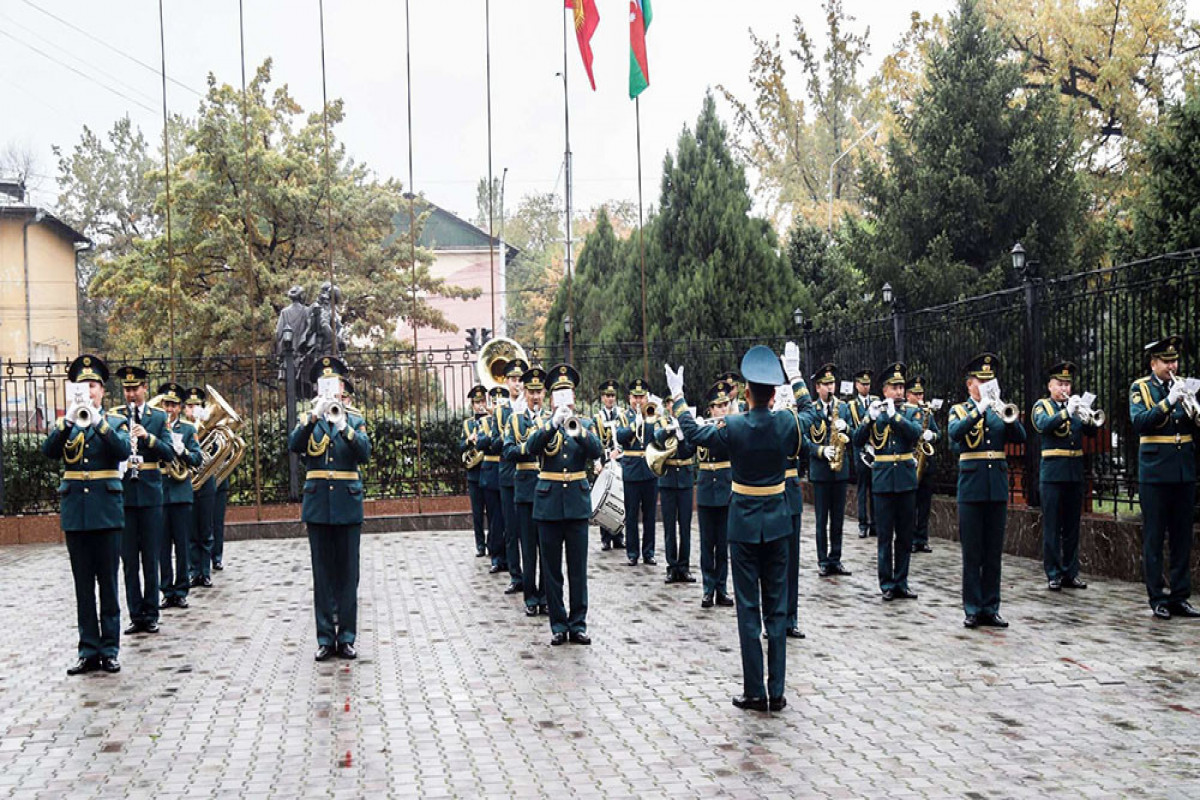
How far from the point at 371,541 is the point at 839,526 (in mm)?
7317

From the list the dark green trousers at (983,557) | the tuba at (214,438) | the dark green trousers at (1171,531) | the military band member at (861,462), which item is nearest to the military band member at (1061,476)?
the dark green trousers at (1171,531)

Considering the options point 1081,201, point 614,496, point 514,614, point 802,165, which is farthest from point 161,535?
point 802,165

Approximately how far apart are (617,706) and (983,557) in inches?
146

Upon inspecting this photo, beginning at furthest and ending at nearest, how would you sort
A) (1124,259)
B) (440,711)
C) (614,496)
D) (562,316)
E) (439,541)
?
(562,316), (439,541), (1124,259), (614,496), (440,711)

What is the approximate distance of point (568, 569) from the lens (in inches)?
359

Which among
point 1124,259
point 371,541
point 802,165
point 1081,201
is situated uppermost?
point 802,165

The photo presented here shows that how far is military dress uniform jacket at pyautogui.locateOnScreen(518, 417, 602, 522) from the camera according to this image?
916 cm

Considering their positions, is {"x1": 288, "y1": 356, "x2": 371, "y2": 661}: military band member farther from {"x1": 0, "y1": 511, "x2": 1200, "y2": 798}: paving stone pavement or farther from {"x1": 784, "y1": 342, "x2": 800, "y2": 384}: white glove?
{"x1": 784, "y1": 342, "x2": 800, "y2": 384}: white glove

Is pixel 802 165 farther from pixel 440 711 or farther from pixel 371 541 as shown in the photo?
pixel 440 711

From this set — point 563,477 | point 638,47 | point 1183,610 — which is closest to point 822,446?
point 1183,610

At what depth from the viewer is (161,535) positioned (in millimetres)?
10898

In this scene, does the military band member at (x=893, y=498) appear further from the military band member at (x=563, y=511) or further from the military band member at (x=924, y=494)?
the military band member at (x=563, y=511)

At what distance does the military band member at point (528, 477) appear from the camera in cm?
980

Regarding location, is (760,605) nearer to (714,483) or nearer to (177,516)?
(714,483)
